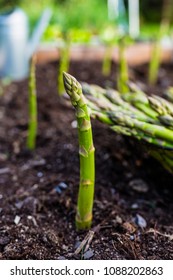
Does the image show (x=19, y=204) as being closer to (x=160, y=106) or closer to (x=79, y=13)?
(x=160, y=106)

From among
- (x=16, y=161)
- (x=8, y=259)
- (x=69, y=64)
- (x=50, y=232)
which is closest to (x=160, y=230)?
(x=50, y=232)

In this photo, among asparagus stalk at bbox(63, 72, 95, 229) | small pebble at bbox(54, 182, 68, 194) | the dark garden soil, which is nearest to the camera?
asparagus stalk at bbox(63, 72, 95, 229)

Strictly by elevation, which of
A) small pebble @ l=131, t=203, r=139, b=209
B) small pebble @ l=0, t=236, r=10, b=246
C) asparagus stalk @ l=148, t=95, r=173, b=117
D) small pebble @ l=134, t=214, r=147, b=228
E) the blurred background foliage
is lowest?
the blurred background foliage

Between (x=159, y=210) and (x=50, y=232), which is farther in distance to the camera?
(x=159, y=210)

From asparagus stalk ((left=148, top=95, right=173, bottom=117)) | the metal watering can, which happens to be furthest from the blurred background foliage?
asparagus stalk ((left=148, top=95, right=173, bottom=117))

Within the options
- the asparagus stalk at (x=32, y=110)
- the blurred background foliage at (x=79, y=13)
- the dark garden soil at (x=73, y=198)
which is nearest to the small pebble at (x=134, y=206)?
the dark garden soil at (x=73, y=198)

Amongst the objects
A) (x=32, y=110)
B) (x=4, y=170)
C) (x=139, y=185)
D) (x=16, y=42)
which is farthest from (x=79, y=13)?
(x=139, y=185)

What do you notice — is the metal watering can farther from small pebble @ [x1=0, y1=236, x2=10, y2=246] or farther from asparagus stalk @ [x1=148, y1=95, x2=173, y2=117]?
small pebble @ [x1=0, y1=236, x2=10, y2=246]

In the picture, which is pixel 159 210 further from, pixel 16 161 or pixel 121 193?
pixel 16 161
